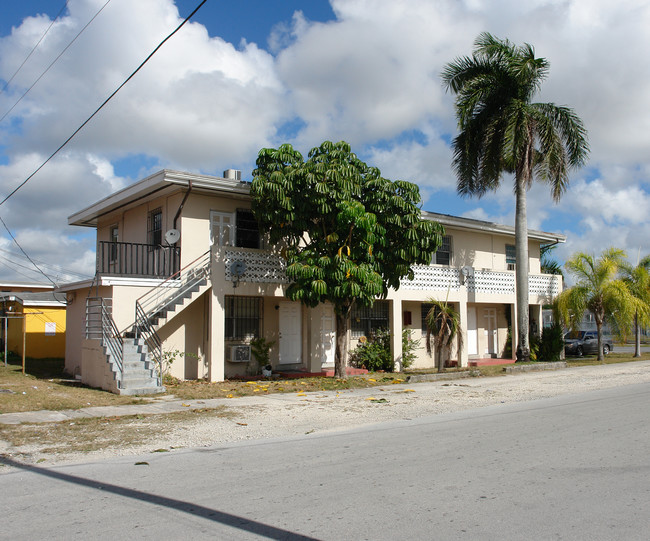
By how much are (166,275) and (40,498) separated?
1137 cm

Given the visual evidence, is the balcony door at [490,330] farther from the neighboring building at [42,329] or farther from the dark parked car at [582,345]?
the neighboring building at [42,329]

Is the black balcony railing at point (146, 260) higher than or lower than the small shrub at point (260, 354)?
higher

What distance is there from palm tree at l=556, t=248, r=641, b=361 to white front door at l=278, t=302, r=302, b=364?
1152 cm

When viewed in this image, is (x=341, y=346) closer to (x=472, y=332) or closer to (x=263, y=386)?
(x=263, y=386)

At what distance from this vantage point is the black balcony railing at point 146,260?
1683 cm

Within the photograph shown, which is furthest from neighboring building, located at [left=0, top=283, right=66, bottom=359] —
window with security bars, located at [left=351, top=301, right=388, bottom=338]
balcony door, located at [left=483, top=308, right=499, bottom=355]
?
balcony door, located at [left=483, top=308, right=499, bottom=355]

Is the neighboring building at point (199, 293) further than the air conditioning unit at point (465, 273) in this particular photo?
No

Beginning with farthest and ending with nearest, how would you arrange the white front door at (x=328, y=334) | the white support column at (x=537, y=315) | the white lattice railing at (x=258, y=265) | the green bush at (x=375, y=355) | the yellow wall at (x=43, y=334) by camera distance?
the white support column at (x=537, y=315) → the yellow wall at (x=43, y=334) → the green bush at (x=375, y=355) → the white front door at (x=328, y=334) → the white lattice railing at (x=258, y=265)

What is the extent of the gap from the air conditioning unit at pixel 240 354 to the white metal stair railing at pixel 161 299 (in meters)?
2.15

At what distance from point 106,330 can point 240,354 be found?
408 centimetres

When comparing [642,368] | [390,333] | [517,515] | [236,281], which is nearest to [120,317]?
[236,281]

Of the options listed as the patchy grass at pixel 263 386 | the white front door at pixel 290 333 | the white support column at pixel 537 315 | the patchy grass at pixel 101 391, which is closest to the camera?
the patchy grass at pixel 101 391

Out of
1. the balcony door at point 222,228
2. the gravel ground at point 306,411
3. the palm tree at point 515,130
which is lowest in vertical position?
the gravel ground at point 306,411

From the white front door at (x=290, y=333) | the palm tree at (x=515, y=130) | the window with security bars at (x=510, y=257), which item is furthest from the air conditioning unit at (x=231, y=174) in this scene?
the window with security bars at (x=510, y=257)
